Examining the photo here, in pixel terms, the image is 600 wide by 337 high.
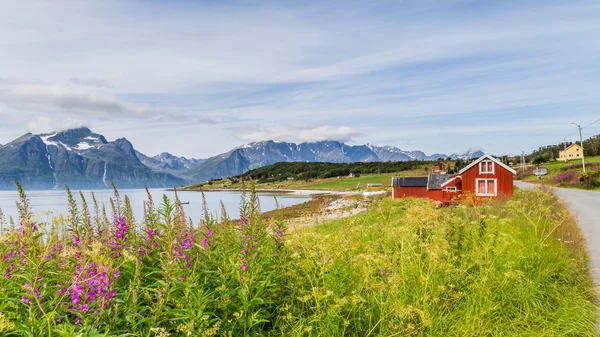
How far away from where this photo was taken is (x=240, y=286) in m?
4.33

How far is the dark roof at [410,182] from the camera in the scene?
4447 cm

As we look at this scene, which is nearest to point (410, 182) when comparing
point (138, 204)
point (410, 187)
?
point (410, 187)

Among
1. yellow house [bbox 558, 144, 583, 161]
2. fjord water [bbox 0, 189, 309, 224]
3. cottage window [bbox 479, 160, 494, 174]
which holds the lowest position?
fjord water [bbox 0, 189, 309, 224]

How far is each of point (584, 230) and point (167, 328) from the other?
16.6 m

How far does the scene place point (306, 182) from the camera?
180m

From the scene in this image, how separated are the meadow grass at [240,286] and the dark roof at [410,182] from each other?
3778 cm

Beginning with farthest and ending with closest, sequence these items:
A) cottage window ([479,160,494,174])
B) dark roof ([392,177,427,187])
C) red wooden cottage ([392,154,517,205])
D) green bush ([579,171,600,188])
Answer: dark roof ([392,177,427,187])
green bush ([579,171,600,188])
cottage window ([479,160,494,174])
red wooden cottage ([392,154,517,205])

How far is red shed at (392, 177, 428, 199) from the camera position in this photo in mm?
44312

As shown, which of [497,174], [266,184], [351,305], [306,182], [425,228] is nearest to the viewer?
[351,305]

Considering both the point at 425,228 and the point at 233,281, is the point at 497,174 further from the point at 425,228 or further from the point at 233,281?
the point at 233,281

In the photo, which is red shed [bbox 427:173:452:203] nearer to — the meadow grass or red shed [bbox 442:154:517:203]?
red shed [bbox 442:154:517:203]

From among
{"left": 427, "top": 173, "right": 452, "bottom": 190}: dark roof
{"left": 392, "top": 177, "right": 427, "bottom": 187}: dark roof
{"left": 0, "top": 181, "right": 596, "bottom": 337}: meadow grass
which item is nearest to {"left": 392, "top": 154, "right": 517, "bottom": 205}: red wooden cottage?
{"left": 427, "top": 173, "right": 452, "bottom": 190}: dark roof

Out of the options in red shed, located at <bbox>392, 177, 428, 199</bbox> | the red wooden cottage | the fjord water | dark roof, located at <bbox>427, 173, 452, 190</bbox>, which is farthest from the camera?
red shed, located at <bbox>392, 177, 428, 199</bbox>

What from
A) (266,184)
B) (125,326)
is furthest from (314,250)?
(266,184)
